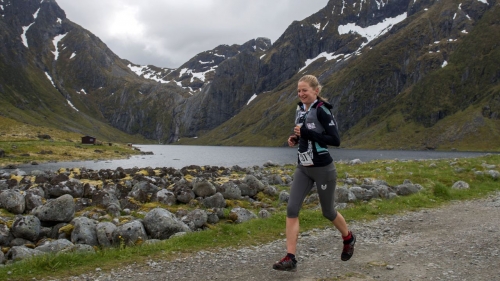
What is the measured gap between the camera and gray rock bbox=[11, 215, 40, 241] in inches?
540

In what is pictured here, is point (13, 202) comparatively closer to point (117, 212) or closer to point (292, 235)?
point (117, 212)

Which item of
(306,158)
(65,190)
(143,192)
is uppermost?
(306,158)

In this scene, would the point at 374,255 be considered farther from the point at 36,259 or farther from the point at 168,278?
the point at 36,259

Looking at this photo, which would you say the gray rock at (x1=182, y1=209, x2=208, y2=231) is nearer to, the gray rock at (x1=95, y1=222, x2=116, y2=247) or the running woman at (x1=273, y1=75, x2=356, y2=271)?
the gray rock at (x1=95, y1=222, x2=116, y2=247)

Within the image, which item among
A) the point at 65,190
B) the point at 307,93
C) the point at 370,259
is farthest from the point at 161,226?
the point at 65,190

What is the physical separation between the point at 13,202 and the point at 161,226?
11813 mm

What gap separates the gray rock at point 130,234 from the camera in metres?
11.9

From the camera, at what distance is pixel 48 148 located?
3856 inches

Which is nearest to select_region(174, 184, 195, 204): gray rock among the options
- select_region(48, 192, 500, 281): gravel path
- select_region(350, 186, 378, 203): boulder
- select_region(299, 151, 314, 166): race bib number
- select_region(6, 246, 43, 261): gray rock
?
select_region(350, 186, 378, 203): boulder

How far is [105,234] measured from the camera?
12266 mm

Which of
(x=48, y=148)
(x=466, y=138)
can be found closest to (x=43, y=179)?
(x=48, y=148)

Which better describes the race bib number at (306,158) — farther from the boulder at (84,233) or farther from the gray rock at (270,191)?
the gray rock at (270,191)

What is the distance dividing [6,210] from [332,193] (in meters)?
19.2

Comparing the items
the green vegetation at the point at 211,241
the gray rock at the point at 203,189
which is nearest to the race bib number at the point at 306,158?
the green vegetation at the point at 211,241
